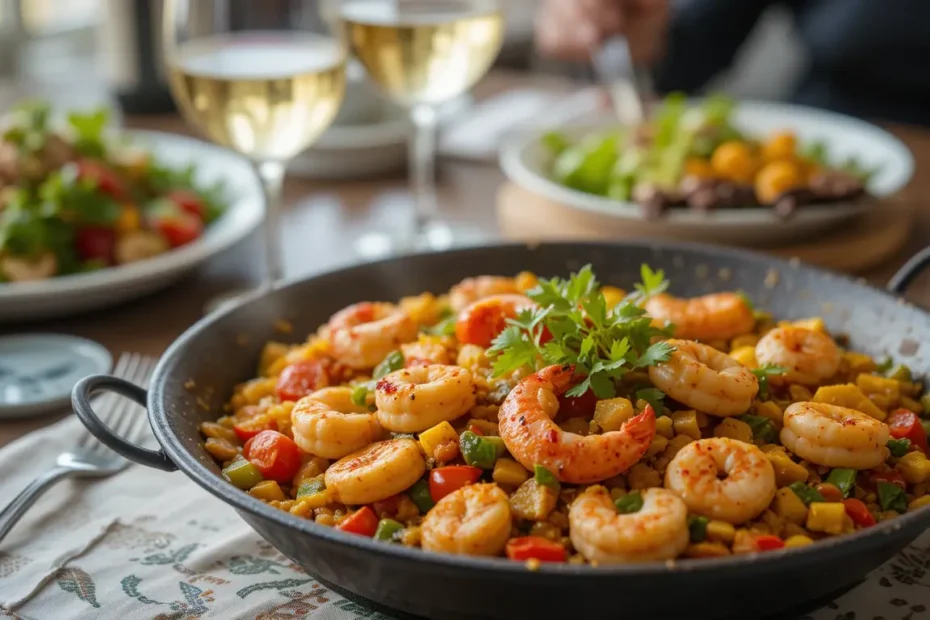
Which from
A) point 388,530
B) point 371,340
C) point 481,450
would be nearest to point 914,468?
point 481,450

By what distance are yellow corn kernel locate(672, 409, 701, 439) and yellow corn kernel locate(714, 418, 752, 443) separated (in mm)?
32

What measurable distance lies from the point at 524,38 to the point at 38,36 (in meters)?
3.06

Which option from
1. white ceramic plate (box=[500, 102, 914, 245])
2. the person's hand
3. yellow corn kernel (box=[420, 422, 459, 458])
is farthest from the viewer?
the person's hand

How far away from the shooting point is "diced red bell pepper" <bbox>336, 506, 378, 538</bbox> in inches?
54.8

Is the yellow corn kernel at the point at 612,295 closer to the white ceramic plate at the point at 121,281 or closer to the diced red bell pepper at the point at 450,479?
the diced red bell pepper at the point at 450,479

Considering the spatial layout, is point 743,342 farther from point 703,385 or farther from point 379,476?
point 379,476

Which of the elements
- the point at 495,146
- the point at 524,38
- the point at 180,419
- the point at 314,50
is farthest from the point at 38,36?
the point at 180,419

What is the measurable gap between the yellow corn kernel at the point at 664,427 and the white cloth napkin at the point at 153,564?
33 centimetres

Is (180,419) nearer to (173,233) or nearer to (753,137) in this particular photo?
(173,233)

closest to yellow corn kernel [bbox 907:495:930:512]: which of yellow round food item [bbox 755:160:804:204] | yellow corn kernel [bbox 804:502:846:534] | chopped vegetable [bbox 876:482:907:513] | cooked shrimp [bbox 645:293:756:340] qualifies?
chopped vegetable [bbox 876:482:907:513]

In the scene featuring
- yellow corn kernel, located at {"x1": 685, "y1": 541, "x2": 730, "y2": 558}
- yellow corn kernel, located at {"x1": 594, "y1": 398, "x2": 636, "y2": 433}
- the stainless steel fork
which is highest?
yellow corn kernel, located at {"x1": 594, "y1": 398, "x2": 636, "y2": 433}

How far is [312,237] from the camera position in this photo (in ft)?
9.59

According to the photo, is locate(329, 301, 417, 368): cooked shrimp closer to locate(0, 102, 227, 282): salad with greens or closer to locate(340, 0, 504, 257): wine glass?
locate(340, 0, 504, 257): wine glass

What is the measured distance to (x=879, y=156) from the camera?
314 cm
